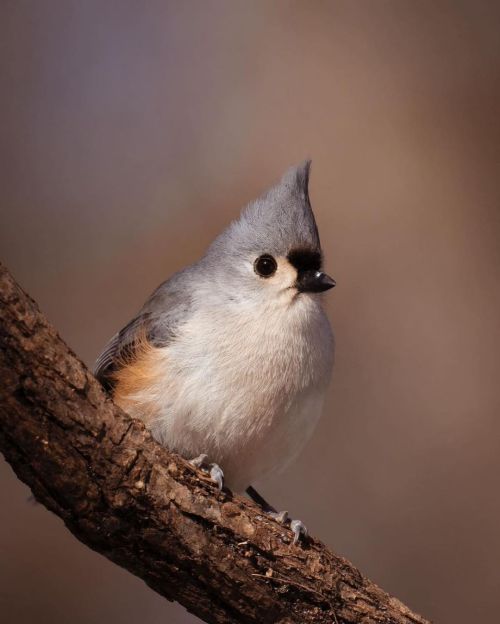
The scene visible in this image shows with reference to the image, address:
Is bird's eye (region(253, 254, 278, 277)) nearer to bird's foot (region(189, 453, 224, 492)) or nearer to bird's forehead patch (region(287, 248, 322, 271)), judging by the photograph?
bird's forehead patch (region(287, 248, 322, 271))

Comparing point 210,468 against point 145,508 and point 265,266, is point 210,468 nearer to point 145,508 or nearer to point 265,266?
point 145,508

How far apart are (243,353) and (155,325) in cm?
27

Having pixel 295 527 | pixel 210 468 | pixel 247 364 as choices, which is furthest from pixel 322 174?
pixel 295 527

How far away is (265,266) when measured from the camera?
1.88 meters

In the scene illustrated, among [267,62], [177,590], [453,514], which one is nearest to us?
[177,590]

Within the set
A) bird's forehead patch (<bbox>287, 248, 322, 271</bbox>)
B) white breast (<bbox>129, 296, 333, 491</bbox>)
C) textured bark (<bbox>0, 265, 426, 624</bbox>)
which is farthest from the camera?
bird's forehead patch (<bbox>287, 248, 322, 271</bbox>)

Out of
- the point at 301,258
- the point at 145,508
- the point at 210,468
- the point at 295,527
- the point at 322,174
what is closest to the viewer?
the point at 145,508

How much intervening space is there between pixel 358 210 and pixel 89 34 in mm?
1280

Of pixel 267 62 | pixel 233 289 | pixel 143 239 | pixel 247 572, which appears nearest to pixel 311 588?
pixel 247 572

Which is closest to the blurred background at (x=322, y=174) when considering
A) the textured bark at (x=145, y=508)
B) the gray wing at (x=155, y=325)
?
the gray wing at (x=155, y=325)

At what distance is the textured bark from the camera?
50.1 inches

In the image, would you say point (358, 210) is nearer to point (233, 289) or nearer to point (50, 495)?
point (233, 289)

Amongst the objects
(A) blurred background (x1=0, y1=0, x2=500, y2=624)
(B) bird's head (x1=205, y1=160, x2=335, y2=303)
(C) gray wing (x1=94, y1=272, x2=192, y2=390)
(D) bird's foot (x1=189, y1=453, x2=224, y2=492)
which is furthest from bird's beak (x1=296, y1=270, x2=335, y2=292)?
(A) blurred background (x1=0, y1=0, x2=500, y2=624)

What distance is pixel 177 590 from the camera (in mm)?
1484
